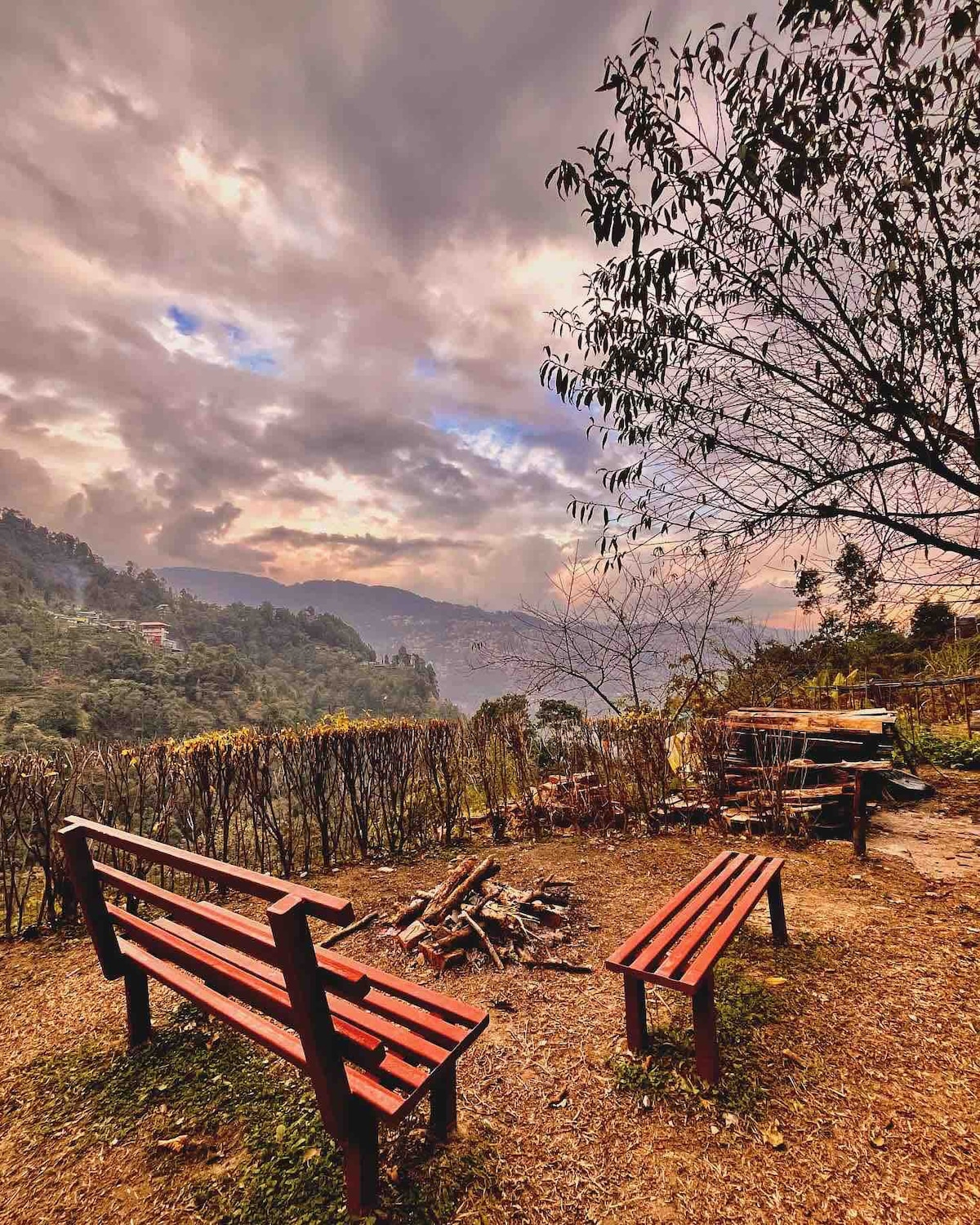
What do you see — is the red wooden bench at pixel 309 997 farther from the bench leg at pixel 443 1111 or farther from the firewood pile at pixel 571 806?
the firewood pile at pixel 571 806

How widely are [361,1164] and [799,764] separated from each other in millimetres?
5533

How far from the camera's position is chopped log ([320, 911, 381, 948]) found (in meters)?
3.89

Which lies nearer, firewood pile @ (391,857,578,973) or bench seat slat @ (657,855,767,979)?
bench seat slat @ (657,855,767,979)

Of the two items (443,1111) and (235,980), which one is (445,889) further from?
(235,980)

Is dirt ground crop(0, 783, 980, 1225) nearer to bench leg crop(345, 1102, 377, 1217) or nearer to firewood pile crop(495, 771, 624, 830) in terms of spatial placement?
bench leg crop(345, 1102, 377, 1217)

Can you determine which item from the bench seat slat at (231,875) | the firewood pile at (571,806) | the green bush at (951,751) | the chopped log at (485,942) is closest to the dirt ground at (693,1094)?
the chopped log at (485,942)

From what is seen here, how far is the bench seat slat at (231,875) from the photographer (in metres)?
1.40

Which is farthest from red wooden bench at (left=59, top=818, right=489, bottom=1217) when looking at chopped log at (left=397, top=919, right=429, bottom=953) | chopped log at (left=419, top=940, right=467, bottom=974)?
chopped log at (left=397, top=919, right=429, bottom=953)

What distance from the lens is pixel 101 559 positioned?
78812mm

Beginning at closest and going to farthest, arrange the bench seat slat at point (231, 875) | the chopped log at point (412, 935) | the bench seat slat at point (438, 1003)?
the bench seat slat at point (231, 875) → the bench seat slat at point (438, 1003) → the chopped log at point (412, 935)

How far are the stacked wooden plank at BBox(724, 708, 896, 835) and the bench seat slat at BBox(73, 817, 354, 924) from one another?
5.19 metres

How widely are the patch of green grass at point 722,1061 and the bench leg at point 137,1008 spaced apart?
2.26 m

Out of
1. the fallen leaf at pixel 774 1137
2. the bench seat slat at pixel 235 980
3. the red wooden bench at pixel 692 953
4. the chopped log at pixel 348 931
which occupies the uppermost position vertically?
the bench seat slat at pixel 235 980

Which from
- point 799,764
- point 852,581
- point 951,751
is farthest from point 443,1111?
point 951,751
